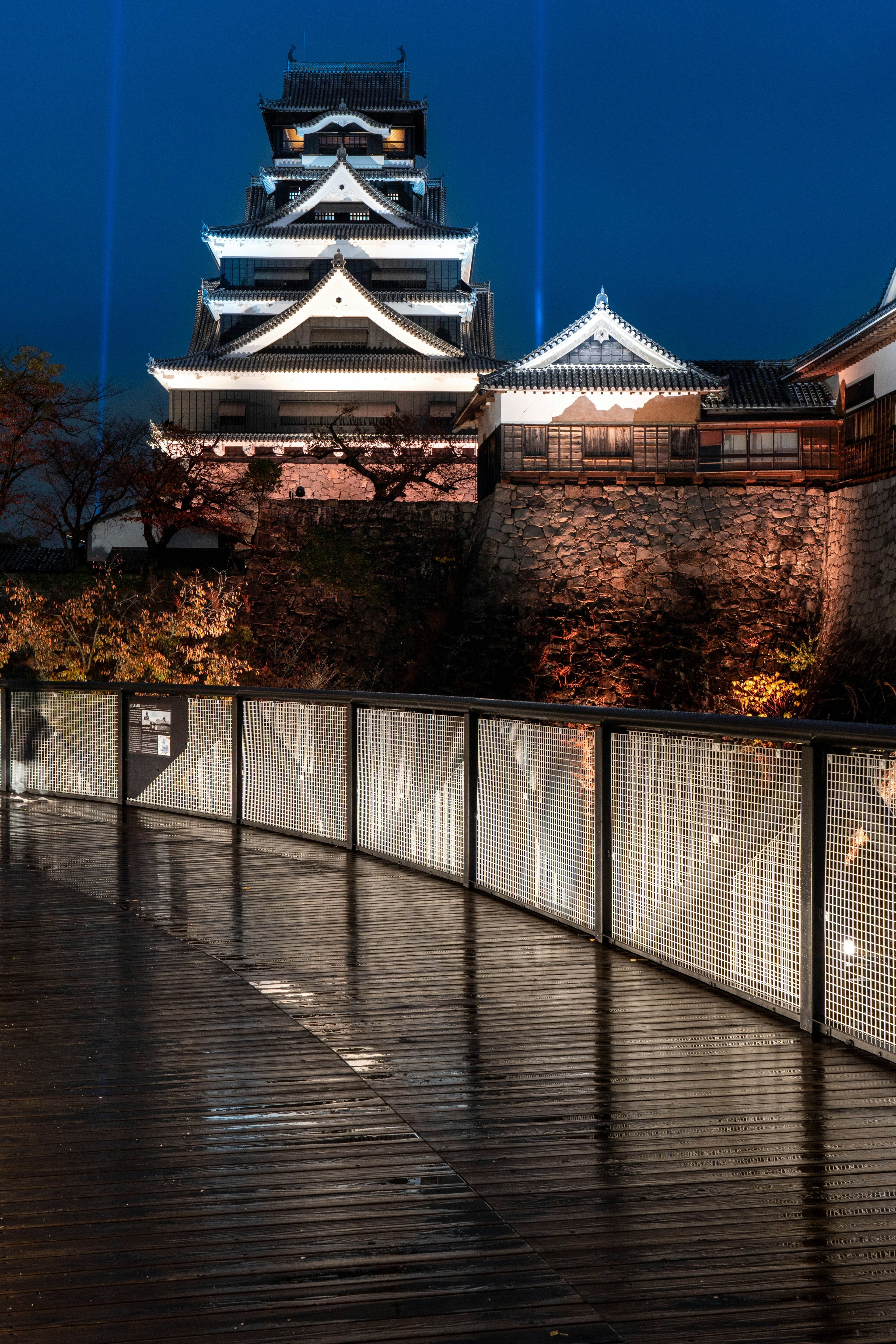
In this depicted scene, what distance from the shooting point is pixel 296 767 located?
1027 centimetres

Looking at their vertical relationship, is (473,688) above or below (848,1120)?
above

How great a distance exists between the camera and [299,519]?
104ft

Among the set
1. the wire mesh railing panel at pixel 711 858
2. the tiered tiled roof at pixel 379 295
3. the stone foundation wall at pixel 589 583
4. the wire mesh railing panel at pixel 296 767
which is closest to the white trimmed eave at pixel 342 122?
the tiered tiled roof at pixel 379 295

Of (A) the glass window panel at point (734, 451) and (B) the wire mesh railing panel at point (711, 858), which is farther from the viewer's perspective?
(A) the glass window panel at point (734, 451)

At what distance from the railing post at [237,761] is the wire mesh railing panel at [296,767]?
4 cm

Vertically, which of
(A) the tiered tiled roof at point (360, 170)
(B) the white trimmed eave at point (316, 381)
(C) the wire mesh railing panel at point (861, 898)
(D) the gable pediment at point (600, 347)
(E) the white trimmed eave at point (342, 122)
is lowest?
(C) the wire mesh railing panel at point (861, 898)

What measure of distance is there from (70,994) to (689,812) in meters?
3.02

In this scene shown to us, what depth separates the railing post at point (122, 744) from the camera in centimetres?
1254

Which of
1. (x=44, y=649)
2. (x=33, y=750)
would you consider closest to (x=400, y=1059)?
(x=33, y=750)

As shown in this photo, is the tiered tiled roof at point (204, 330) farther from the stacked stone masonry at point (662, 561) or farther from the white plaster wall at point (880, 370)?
the white plaster wall at point (880, 370)

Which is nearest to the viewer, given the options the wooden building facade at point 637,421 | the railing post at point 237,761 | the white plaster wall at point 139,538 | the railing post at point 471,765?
the railing post at point 471,765

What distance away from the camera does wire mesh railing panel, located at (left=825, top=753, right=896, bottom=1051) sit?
14.6 feet

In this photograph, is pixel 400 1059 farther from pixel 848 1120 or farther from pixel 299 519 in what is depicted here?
pixel 299 519

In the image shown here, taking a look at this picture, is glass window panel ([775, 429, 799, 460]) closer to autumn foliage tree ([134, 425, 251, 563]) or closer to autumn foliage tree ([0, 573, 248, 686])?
autumn foliage tree ([134, 425, 251, 563])
